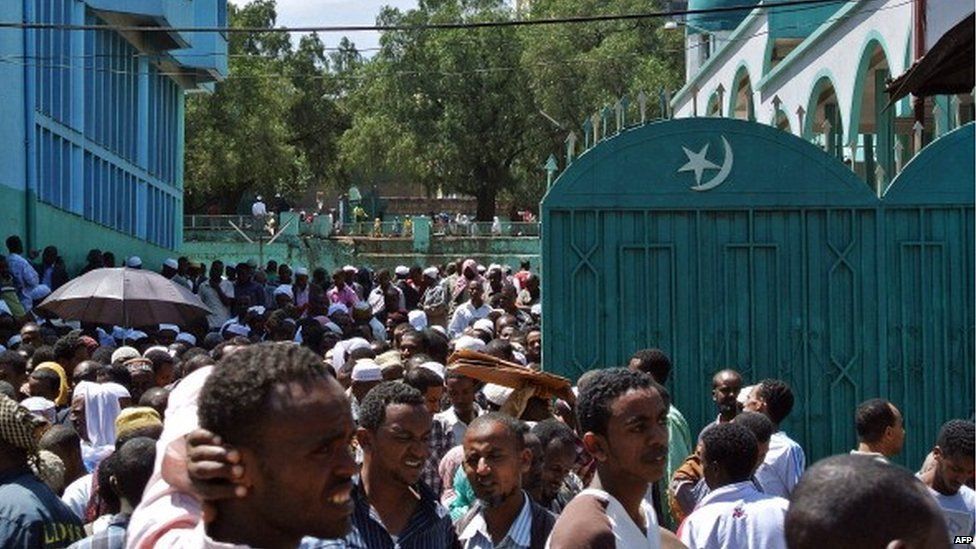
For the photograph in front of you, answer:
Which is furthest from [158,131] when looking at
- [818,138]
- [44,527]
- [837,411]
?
[44,527]

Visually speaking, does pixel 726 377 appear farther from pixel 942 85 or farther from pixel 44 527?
pixel 44 527

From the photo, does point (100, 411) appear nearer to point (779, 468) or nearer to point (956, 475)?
point (779, 468)

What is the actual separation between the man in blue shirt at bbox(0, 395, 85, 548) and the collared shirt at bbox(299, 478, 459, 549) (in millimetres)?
942

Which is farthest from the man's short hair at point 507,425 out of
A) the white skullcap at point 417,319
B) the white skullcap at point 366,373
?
the white skullcap at point 417,319

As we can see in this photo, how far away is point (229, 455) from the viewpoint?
128 inches

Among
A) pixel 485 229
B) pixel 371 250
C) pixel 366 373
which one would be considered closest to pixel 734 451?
A: pixel 366 373

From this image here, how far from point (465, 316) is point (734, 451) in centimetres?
1328

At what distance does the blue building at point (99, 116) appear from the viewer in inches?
990

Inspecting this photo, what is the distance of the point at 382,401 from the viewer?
21.6 ft

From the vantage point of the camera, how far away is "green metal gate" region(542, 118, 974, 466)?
13.9 m

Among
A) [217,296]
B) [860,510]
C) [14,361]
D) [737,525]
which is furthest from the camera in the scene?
[217,296]

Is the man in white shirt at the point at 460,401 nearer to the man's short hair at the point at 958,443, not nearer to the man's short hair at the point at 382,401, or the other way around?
the man's short hair at the point at 958,443

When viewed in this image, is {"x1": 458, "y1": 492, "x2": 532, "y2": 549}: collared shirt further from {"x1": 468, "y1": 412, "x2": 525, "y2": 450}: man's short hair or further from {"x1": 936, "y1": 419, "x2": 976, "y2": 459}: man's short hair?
{"x1": 936, "y1": 419, "x2": 976, "y2": 459}: man's short hair

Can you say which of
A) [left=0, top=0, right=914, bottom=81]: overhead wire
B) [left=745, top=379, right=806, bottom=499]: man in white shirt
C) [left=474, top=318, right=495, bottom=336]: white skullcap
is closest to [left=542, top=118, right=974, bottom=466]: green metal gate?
[left=474, top=318, right=495, bottom=336]: white skullcap
